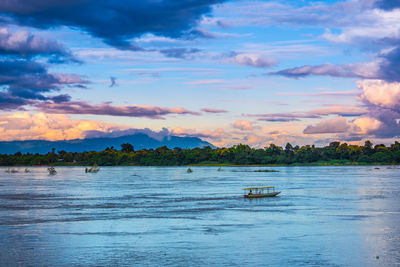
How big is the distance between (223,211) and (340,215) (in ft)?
42.5

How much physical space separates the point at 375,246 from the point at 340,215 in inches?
718

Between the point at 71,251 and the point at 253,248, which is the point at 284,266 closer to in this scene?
the point at 253,248

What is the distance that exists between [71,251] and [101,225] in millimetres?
11887

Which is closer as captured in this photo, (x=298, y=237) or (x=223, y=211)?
(x=298, y=237)

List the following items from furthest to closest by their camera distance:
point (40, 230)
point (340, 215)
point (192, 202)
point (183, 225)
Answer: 1. point (192, 202)
2. point (340, 215)
3. point (183, 225)
4. point (40, 230)

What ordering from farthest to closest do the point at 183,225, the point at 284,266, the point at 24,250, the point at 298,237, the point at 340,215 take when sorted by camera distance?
the point at 340,215, the point at 183,225, the point at 298,237, the point at 24,250, the point at 284,266

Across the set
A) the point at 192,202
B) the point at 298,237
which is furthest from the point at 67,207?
the point at 298,237

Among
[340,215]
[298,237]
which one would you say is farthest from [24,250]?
[340,215]

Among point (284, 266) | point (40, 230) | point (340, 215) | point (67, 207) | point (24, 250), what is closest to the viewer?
point (284, 266)

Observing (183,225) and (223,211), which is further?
(223,211)

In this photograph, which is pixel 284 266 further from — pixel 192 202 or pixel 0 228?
pixel 192 202

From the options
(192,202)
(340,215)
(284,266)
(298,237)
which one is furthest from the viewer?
(192,202)

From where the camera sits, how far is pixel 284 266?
2933 centimetres

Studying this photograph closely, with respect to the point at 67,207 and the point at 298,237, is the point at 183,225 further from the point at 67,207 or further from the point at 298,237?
the point at 67,207
